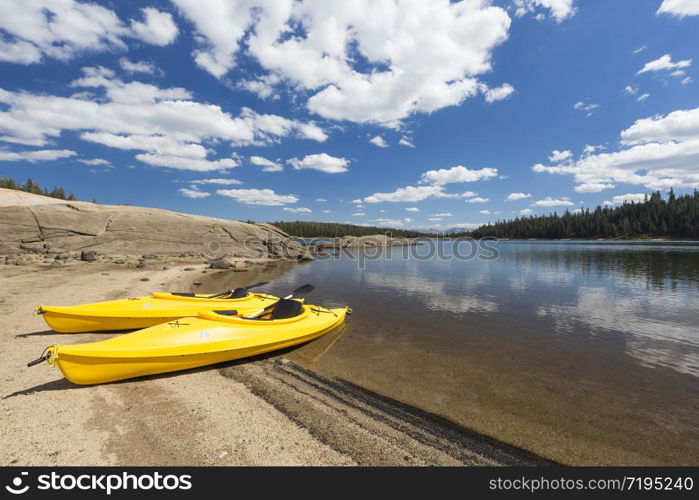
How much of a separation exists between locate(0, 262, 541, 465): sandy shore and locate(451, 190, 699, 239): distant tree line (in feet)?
465

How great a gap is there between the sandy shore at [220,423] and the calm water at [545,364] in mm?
967

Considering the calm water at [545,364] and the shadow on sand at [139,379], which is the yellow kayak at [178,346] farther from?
the calm water at [545,364]

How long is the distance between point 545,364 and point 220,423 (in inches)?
343

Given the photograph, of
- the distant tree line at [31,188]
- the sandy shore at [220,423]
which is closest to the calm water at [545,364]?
the sandy shore at [220,423]

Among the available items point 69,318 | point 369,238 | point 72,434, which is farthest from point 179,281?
point 369,238

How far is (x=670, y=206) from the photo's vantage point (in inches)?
4070

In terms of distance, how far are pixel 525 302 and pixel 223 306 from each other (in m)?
15.9

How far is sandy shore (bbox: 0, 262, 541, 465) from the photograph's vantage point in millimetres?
3783

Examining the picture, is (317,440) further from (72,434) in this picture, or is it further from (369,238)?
(369,238)

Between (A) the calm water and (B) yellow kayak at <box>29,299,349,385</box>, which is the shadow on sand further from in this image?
(A) the calm water

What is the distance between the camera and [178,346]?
6.00 m

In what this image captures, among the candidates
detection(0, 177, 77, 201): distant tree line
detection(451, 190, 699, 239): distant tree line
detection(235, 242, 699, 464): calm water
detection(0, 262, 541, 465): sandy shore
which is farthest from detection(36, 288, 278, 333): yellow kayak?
detection(451, 190, 699, 239): distant tree line

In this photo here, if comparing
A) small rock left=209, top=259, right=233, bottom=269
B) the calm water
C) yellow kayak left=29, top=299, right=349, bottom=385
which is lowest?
the calm water

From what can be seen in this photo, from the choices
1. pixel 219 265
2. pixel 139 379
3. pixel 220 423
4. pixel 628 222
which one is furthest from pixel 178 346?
pixel 628 222
